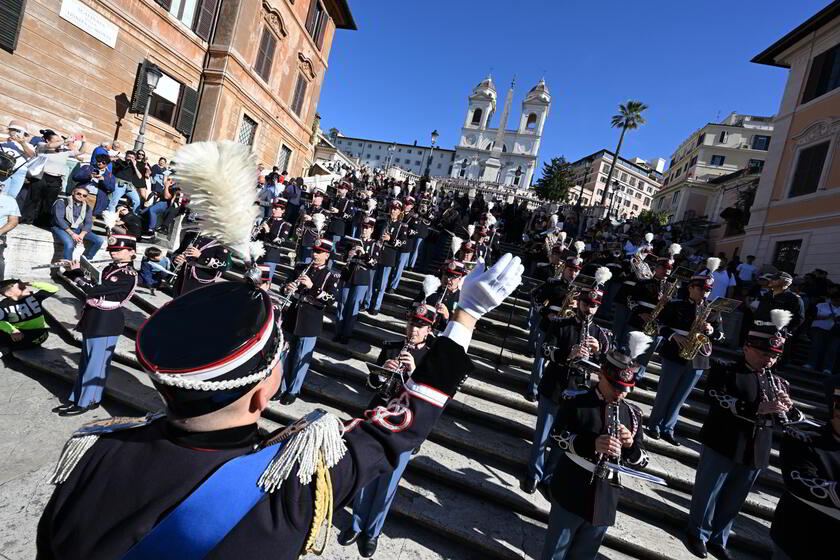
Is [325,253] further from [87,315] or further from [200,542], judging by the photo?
[200,542]

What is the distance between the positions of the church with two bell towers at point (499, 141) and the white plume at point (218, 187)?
83.4 m

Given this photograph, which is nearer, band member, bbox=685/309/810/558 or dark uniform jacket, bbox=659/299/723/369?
band member, bbox=685/309/810/558

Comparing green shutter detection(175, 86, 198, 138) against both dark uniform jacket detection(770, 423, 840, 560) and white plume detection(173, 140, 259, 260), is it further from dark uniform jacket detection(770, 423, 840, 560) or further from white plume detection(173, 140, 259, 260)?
dark uniform jacket detection(770, 423, 840, 560)

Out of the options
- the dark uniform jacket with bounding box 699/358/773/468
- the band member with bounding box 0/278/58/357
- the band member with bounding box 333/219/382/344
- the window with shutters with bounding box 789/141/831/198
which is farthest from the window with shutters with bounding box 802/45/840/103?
the band member with bounding box 0/278/58/357

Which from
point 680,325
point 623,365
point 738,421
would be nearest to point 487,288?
point 623,365

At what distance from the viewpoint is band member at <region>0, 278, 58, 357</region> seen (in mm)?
6117

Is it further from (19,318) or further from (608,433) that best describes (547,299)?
(19,318)

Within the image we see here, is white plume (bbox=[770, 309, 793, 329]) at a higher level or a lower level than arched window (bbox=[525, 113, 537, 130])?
lower

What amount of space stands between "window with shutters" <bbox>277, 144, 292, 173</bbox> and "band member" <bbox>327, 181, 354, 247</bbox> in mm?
8926

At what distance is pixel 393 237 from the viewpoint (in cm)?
1072

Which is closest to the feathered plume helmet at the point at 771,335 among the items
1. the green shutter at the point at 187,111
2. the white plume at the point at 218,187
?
the white plume at the point at 218,187

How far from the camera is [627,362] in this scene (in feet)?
10.9

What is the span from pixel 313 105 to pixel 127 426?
29.4 meters

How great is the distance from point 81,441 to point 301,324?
186 inches
